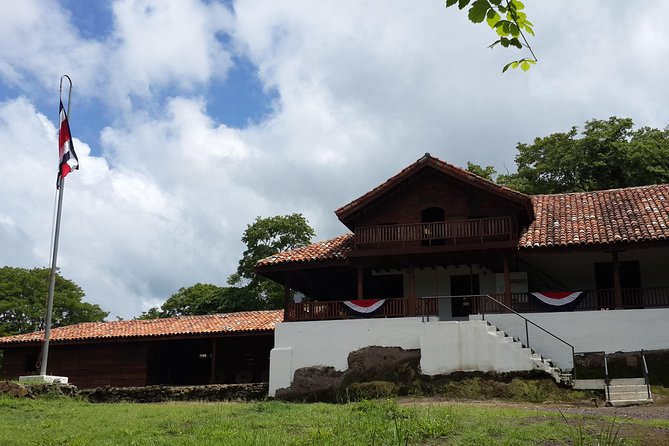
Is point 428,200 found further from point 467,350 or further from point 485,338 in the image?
point 467,350

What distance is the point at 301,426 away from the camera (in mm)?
12188

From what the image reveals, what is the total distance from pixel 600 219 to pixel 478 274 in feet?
13.8

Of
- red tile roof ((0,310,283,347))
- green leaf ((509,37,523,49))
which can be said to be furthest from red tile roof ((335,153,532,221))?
green leaf ((509,37,523,49))

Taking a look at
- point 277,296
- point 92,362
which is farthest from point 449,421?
point 277,296

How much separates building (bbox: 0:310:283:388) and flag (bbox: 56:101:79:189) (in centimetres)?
780

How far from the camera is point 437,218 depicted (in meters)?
23.6

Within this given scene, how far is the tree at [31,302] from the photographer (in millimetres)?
47375

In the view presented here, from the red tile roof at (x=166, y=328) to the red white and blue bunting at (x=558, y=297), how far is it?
1015 centimetres

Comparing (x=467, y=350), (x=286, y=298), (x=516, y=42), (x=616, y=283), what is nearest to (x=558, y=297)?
(x=616, y=283)

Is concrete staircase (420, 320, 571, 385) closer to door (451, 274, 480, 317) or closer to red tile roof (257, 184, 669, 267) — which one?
door (451, 274, 480, 317)

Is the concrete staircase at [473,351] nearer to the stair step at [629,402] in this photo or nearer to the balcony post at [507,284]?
the balcony post at [507,284]

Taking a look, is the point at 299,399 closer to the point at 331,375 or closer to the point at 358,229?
the point at 331,375

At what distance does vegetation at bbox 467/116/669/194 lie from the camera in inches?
1310

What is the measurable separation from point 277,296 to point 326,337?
20147 mm
